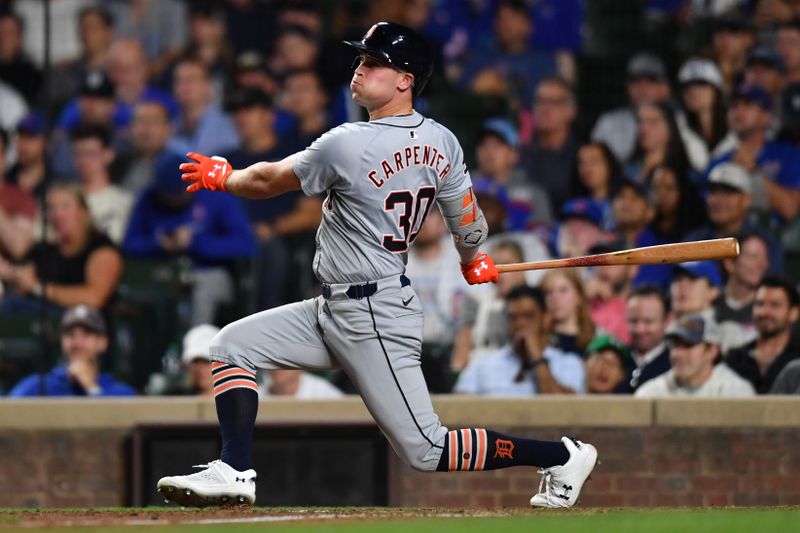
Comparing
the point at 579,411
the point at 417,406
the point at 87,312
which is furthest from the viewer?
the point at 87,312

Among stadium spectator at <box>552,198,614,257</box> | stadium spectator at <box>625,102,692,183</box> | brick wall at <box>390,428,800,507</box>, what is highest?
stadium spectator at <box>625,102,692,183</box>

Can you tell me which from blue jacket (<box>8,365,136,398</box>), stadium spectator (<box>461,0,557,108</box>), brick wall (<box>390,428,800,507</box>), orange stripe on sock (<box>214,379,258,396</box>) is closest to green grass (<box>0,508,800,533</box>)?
orange stripe on sock (<box>214,379,258,396</box>)

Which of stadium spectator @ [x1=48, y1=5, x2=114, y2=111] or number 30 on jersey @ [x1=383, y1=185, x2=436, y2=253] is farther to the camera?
stadium spectator @ [x1=48, y1=5, x2=114, y2=111]

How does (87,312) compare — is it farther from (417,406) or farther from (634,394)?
(417,406)

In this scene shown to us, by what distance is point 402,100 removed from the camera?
5.41 m

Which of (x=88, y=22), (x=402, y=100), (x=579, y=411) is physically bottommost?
(x=579, y=411)

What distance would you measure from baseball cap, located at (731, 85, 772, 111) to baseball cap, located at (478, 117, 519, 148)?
1.33m

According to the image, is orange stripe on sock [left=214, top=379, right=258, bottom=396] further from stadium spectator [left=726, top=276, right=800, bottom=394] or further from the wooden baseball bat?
stadium spectator [left=726, top=276, right=800, bottom=394]

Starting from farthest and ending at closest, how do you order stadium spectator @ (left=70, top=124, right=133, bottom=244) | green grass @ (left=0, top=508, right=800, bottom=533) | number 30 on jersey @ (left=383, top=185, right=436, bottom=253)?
stadium spectator @ (left=70, top=124, right=133, bottom=244), number 30 on jersey @ (left=383, top=185, right=436, bottom=253), green grass @ (left=0, top=508, right=800, bottom=533)

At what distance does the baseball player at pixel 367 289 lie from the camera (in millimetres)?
5230

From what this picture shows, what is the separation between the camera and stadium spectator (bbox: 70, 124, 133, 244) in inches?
362

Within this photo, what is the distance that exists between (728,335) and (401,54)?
3974mm

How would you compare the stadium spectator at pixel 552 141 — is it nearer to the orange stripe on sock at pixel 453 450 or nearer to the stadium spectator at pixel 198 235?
the stadium spectator at pixel 198 235

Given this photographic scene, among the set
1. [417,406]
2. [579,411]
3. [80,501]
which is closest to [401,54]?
[417,406]
